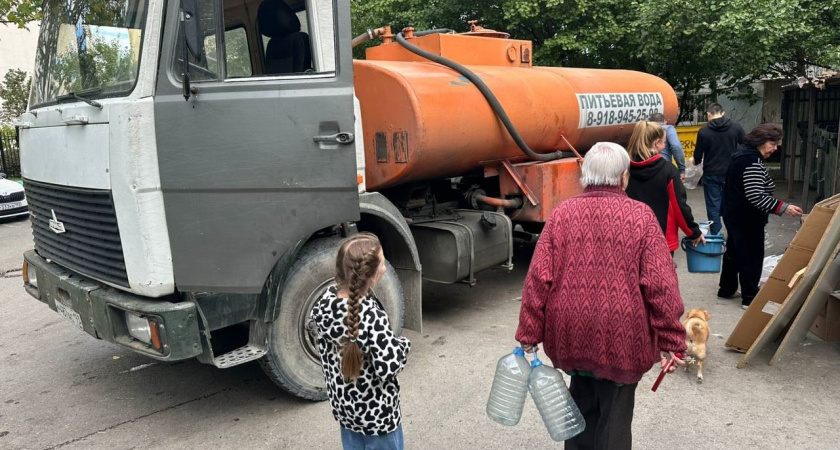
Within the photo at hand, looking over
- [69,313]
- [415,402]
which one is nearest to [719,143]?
[415,402]

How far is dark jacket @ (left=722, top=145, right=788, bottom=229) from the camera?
5.05 m

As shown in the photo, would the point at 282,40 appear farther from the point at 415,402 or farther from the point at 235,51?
the point at 415,402

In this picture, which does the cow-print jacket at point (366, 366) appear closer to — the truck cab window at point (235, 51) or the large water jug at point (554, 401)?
the large water jug at point (554, 401)

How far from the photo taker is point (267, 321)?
3664 millimetres

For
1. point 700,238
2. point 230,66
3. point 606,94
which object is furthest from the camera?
point 606,94

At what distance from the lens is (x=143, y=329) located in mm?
3412

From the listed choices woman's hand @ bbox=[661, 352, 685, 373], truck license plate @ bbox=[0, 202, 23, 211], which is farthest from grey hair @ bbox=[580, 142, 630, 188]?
truck license plate @ bbox=[0, 202, 23, 211]

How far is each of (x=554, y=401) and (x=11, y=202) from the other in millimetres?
13072

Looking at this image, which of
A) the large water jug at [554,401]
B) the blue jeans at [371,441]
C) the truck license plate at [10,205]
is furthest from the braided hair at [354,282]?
the truck license plate at [10,205]

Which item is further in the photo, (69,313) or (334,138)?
(69,313)

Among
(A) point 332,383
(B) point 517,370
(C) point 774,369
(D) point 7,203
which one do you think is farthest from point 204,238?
(D) point 7,203

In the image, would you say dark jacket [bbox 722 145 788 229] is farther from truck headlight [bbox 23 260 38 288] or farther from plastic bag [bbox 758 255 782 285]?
truck headlight [bbox 23 260 38 288]

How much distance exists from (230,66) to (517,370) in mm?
2184

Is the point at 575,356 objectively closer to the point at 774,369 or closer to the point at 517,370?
the point at 517,370
